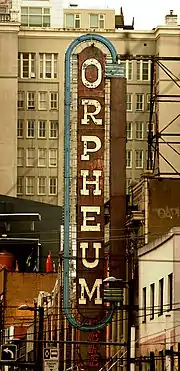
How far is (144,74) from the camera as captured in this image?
163125 millimetres

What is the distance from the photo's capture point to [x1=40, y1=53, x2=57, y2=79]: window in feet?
521

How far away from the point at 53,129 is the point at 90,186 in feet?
266

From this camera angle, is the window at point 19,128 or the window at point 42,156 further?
the window at point 42,156

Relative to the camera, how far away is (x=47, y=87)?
16125 centimetres

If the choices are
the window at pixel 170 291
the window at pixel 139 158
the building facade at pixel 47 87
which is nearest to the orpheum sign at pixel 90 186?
the window at pixel 170 291

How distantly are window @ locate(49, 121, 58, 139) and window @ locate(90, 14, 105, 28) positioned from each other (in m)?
10.9

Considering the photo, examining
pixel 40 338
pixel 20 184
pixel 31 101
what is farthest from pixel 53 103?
pixel 40 338

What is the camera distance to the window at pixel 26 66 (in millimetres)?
159125

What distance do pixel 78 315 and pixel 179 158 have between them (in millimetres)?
65162

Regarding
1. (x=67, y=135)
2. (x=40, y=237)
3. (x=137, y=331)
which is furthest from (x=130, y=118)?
(x=137, y=331)

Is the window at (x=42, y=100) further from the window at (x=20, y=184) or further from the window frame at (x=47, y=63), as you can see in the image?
the window at (x=20, y=184)

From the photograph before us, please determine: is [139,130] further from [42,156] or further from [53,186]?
[53,186]

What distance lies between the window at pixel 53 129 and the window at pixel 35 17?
10269 mm

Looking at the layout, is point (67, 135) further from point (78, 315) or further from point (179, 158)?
point (179, 158)
